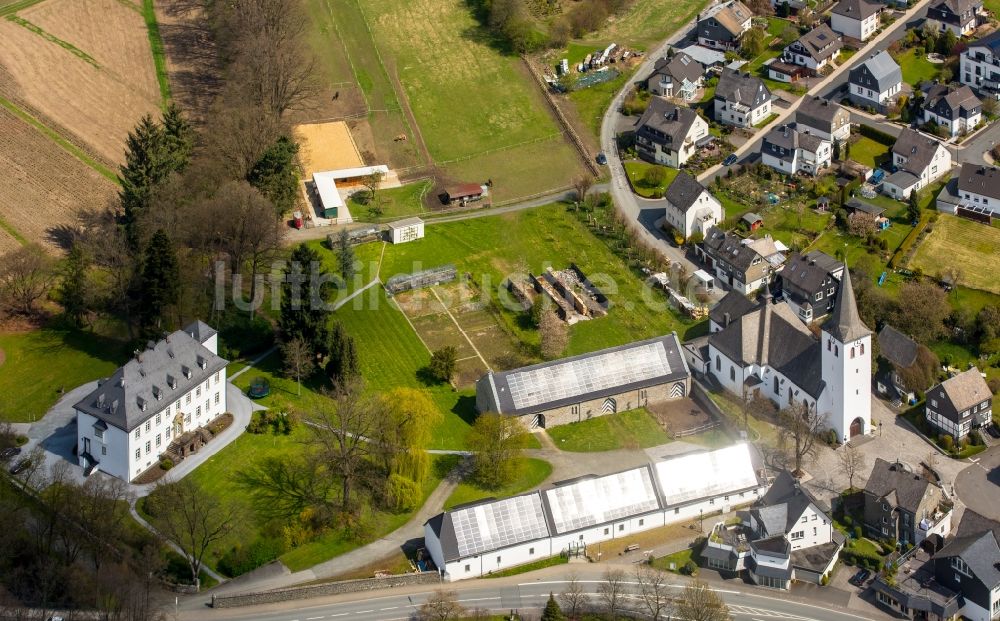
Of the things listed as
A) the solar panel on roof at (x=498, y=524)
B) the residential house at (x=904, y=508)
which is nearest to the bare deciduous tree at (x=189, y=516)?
the solar panel on roof at (x=498, y=524)

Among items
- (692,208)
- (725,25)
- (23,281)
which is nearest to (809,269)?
(692,208)

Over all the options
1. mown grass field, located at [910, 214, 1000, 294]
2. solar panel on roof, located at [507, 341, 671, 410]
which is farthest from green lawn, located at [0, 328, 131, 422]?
mown grass field, located at [910, 214, 1000, 294]

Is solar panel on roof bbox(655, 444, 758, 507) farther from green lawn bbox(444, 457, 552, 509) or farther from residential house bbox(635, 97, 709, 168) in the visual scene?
residential house bbox(635, 97, 709, 168)

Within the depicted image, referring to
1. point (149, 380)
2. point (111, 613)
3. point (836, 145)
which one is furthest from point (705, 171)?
point (111, 613)

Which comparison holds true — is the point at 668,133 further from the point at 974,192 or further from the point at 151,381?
the point at 151,381

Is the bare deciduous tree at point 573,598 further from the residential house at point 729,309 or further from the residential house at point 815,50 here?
the residential house at point 815,50
